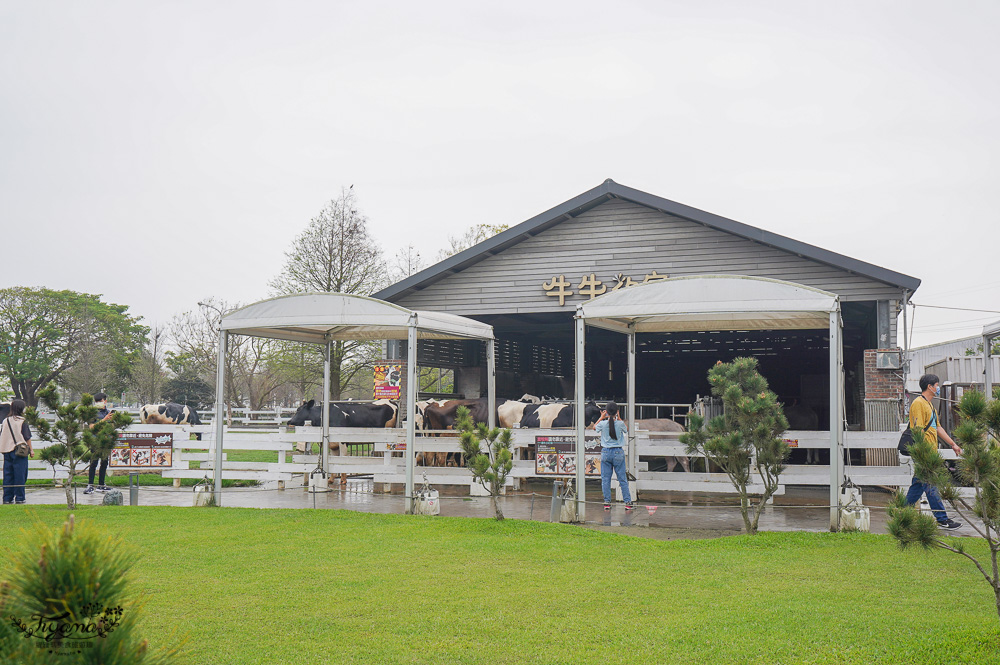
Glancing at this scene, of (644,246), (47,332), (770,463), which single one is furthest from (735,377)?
(47,332)

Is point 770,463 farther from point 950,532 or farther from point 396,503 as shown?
point 396,503

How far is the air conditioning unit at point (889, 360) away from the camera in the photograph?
1527 cm

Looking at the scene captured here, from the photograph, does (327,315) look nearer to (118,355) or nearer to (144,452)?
(144,452)

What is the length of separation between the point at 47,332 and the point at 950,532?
5026 centimetres

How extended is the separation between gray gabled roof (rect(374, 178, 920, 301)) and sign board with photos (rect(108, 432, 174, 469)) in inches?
219

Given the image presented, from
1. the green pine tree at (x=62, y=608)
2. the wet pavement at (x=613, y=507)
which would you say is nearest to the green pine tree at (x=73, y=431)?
the wet pavement at (x=613, y=507)

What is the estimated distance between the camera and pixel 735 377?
33.3 ft

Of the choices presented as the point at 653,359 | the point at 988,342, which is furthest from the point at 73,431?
the point at 653,359

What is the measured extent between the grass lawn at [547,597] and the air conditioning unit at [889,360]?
22.0 feet

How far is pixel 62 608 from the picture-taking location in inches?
94.4

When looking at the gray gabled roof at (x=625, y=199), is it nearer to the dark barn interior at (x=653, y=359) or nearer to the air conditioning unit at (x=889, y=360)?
the air conditioning unit at (x=889, y=360)

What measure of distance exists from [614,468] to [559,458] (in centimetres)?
131

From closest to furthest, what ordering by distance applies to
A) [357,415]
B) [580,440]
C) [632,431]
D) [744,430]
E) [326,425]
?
[744,430], [580,440], [632,431], [326,425], [357,415]

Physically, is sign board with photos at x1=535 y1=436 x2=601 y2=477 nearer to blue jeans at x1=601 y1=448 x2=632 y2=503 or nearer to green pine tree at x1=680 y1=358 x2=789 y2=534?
blue jeans at x1=601 y1=448 x2=632 y2=503
